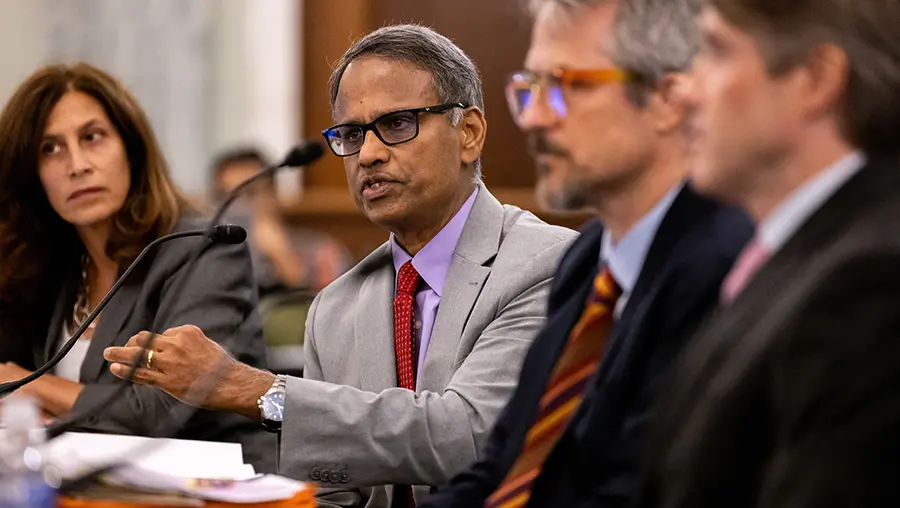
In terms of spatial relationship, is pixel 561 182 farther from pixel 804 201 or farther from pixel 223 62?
pixel 223 62

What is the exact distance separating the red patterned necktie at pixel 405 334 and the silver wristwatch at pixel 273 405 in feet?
0.84

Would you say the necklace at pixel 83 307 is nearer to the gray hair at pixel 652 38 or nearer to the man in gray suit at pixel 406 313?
the man in gray suit at pixel 406 313

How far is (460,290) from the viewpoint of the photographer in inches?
81.6

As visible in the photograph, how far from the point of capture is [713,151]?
3.82 feet

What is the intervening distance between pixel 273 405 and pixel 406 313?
0.34 meters

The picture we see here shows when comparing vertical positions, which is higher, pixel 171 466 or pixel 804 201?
pixel 804 201

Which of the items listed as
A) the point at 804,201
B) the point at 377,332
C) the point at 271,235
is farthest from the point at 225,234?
the point at 271,235

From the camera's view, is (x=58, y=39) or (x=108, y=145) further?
(x=58, y=39)

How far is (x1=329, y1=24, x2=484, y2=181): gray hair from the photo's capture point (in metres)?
2.16

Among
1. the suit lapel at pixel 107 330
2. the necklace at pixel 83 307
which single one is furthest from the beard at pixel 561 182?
the necklace at pixel 83 307

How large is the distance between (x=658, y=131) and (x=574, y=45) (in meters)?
0.15

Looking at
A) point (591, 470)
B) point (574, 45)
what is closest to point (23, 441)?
point (591, 470)

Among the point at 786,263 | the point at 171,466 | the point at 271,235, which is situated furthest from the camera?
the point at 271,235

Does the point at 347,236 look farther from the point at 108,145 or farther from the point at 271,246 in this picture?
the point at 108,145
